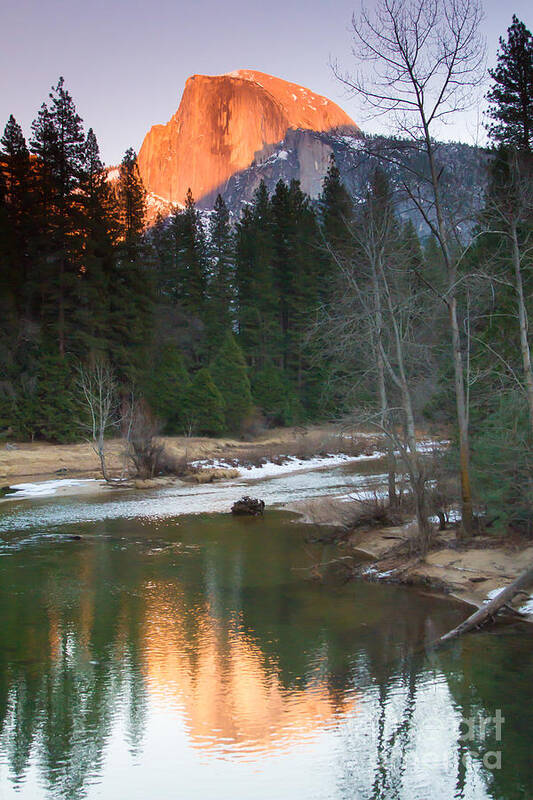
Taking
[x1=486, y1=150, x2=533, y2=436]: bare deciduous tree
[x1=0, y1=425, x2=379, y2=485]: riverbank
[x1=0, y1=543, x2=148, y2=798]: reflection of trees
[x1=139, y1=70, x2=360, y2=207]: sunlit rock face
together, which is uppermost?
[x1=139, y1=70, x2=360, y2=207]: sunlit rock face

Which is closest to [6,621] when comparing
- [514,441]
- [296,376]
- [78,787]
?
[78,787]

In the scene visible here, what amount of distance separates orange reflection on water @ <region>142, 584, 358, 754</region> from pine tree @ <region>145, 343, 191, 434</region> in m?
33.4

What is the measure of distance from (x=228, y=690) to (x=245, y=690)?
20cm

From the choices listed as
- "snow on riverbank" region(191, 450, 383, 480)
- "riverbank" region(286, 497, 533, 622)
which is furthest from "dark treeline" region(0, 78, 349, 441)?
"riverbank" region(286, 497, 533, 622)

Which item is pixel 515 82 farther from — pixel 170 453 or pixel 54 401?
pixel 54 401

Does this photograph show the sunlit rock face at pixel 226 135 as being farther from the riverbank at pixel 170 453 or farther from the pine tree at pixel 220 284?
the riverbank at pixel 170 453

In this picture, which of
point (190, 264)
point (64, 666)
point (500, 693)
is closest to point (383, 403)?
point (500, 693)

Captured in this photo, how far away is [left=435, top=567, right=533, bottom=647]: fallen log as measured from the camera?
958cm

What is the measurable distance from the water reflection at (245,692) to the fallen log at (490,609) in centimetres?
25

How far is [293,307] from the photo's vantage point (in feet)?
193

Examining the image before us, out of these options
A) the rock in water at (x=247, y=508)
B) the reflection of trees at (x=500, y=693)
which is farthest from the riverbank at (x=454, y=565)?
the rock in water at (x=247, y=508)

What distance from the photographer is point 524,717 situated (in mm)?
7047

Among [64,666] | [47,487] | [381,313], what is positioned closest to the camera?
[64,666]

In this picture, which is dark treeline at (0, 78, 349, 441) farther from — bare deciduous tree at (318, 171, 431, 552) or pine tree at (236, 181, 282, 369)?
bare deciduous tree at (318, 171, 431, 552)
